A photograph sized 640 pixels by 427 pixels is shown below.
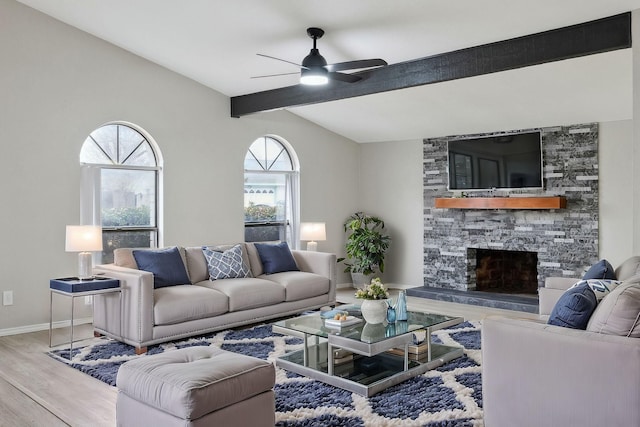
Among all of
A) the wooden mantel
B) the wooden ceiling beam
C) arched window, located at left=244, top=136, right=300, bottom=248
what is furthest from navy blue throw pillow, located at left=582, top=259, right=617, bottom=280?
arched window, located at left=244, top=136, right=300, bottom=248

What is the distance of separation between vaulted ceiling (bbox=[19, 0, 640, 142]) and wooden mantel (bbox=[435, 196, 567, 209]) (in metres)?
0.88

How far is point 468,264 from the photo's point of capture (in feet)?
24.0

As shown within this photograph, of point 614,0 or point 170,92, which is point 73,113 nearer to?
point 170,92

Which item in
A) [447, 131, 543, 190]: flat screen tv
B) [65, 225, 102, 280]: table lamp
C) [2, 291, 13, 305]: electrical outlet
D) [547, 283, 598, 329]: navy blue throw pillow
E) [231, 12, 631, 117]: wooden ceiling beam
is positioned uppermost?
[231, 12, 631, 117]: wooden ceiling beam

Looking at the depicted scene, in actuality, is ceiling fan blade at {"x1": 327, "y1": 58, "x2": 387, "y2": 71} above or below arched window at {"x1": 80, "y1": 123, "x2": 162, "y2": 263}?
above

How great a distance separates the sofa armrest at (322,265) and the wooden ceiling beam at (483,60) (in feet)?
5.83

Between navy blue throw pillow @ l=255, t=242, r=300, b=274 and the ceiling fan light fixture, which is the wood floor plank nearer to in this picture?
navy blue throw pillow @ l=255, t=242, r=300, b=274

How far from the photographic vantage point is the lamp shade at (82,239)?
4.99m

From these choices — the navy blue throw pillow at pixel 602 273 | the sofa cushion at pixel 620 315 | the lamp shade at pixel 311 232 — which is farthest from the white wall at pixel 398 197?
the sofa cushion at pixel 620 315

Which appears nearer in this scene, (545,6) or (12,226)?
(545,6)

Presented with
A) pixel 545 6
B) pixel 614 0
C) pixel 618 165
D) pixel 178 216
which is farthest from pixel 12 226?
pixel 618 165

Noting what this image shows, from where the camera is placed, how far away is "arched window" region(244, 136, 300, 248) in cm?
741

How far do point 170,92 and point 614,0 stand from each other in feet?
15.1

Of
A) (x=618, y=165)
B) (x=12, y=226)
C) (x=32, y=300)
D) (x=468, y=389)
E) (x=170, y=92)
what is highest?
(x=170, y=92)
